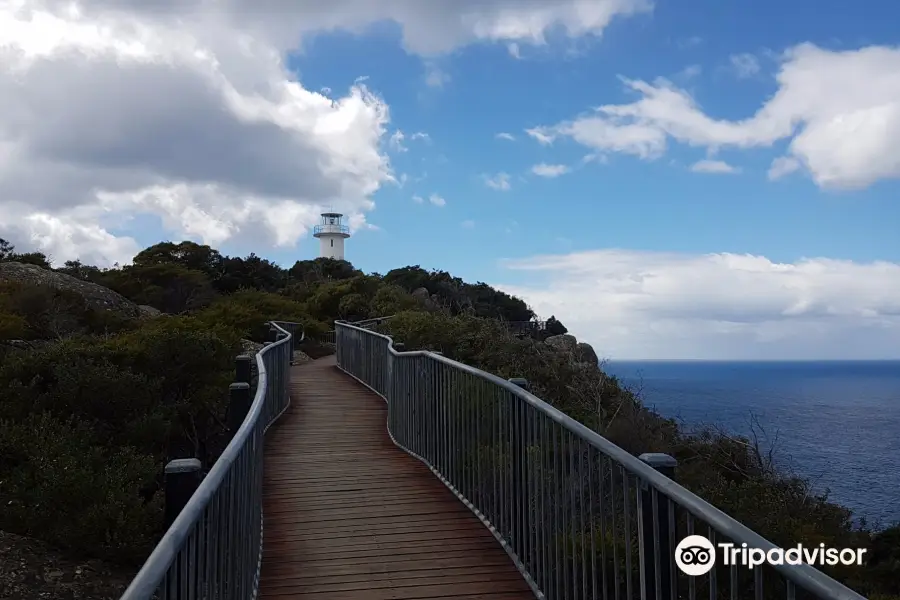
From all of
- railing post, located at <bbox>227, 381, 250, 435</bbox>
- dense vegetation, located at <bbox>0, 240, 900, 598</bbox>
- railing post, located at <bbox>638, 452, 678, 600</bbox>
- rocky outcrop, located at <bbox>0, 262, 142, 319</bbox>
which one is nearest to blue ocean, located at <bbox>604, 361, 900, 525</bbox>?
dense vegetation, located at <bbox>0, 240, 900, 598</bbox>

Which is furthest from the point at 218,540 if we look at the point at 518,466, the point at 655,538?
the point at 518,466

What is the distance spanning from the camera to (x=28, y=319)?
20938mm

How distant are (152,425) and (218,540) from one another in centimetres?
916

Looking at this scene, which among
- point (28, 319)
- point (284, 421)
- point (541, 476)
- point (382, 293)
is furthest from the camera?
point (382, 293)

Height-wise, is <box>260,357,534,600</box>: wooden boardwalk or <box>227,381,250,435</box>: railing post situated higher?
<box>227,381,250,435</box>: railing post

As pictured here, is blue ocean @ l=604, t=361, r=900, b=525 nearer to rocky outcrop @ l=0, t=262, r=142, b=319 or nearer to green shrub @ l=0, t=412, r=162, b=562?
green shrub @ l=0, t=412, r=162, b=562

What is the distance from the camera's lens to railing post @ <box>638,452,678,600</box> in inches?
115

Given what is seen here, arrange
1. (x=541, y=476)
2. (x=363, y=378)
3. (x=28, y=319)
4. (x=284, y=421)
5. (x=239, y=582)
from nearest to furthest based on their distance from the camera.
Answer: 1. (x=239, y=582)
2. (x=541, y=476)
3. (x=284, y=421)
4. (x=363, y=378)
5. (x=28, y=319)

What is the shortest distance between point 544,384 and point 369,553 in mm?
13012

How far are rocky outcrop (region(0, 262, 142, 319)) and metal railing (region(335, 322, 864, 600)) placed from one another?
20.0m

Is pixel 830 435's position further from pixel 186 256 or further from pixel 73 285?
pixel 186 256

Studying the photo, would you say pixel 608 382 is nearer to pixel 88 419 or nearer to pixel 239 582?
pixel 88 419

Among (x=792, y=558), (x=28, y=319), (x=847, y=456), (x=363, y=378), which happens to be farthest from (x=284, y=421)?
(x=847, y=456)

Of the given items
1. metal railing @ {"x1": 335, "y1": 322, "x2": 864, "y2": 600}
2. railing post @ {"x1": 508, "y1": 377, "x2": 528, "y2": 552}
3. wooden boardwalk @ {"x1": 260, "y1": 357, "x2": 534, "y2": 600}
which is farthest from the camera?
railing post @ {"x1": 508, "y1": 377, "x2": 528, "y2": 552}
